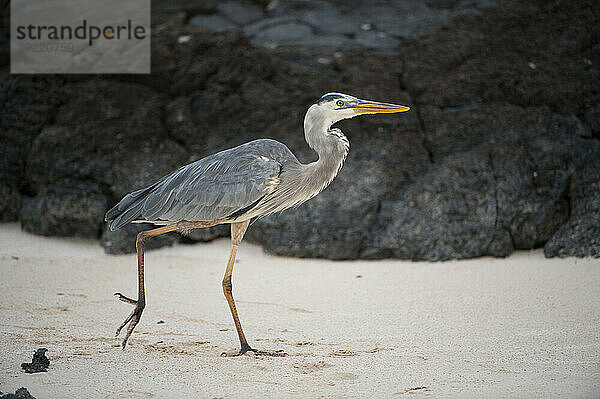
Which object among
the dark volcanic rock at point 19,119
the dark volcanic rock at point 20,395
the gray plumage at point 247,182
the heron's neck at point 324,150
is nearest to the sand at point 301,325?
the dark volcanic rock at point 20,395

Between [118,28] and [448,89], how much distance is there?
3.74 metres

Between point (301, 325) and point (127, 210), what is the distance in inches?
61.3

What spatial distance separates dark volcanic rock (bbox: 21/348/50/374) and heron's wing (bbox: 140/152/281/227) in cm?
134

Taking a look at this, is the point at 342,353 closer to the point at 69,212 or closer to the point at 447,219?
the point at 447,219

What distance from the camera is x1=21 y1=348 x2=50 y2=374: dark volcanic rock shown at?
419cm

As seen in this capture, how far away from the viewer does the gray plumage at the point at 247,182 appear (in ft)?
16.8

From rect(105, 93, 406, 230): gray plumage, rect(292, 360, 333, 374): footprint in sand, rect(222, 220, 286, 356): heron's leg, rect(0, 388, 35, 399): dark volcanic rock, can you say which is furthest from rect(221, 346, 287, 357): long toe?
rect(0, 388, 35, 399): dark volcanic rock

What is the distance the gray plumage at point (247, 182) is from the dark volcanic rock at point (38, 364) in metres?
1.28

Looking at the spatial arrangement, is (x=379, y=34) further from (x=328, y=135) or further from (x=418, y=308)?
(x=418, y=308)

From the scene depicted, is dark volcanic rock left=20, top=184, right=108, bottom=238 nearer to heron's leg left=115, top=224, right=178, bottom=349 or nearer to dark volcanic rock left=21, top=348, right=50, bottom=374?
heron's leg left=115, top=224, right=178, bottom=349

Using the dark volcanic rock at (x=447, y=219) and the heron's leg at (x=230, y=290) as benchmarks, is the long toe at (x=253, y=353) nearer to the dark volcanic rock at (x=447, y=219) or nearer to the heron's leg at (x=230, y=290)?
the heron's leg at (x=230, y=290)

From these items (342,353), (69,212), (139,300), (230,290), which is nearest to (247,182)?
(230,290)

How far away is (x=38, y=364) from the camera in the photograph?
167 inches

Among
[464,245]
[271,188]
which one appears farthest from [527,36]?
[271,188]
